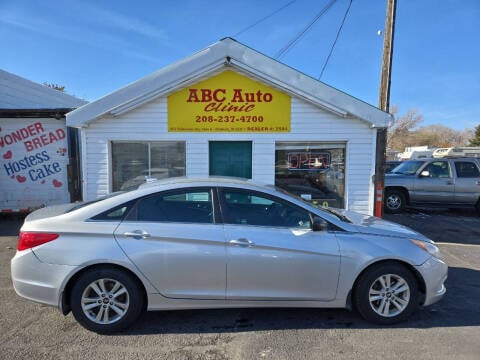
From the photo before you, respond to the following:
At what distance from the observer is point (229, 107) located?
276 inches

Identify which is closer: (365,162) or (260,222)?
(260,222)

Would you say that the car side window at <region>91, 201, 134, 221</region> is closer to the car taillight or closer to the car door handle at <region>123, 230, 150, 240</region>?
the car door handle at <region>123, 230, 150, 240</region>

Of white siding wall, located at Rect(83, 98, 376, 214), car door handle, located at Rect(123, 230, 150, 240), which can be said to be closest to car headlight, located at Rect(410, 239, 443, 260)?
car door handle, located at Rect(123, 230, 150, 240)

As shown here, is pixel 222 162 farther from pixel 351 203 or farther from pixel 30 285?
pixel 30 285

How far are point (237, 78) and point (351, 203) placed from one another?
3.84 meters

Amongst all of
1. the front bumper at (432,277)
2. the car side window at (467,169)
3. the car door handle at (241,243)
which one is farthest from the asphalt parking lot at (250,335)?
the car side window at (467,169)

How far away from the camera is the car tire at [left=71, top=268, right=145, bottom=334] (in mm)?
3148

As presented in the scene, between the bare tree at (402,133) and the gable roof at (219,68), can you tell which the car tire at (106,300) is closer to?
the gable roof at (219,68)

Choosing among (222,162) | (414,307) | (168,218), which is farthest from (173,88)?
(414,307)

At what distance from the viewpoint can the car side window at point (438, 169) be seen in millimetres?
10219

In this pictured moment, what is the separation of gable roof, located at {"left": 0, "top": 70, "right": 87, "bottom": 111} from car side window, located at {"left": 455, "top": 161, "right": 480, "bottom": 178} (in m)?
13.1

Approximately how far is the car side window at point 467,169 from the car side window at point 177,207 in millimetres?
10040

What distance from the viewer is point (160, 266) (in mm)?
3150

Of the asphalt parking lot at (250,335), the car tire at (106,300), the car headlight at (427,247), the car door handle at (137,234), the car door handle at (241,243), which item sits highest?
the car door handle at (137,234)
